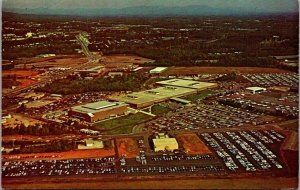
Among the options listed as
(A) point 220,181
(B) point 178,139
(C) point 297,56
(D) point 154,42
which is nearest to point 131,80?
(D) point 154,42

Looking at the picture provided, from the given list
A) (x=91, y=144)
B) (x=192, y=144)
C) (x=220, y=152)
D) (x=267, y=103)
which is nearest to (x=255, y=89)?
(x=267, y=103)

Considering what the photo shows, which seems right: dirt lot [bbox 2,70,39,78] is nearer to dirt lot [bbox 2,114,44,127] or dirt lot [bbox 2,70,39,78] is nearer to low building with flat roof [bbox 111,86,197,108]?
dirt lot [bbox 2,114,44,127]

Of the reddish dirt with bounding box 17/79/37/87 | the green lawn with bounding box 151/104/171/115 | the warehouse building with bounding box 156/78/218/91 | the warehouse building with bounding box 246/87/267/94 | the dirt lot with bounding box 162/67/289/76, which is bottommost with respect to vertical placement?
the green lawn with bounding box 151/104/171/115

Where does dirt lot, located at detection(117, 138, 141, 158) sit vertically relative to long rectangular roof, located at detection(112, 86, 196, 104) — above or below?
below

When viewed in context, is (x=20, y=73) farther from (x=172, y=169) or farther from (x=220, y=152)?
(x=220, y=152)

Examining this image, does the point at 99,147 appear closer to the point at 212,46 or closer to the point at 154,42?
the point at 154,42

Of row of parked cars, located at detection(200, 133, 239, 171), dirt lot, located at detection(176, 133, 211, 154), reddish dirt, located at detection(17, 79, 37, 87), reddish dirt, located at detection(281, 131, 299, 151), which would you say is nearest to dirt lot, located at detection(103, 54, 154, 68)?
reddish dirt, located at detection(17, 79, 37, 87)
